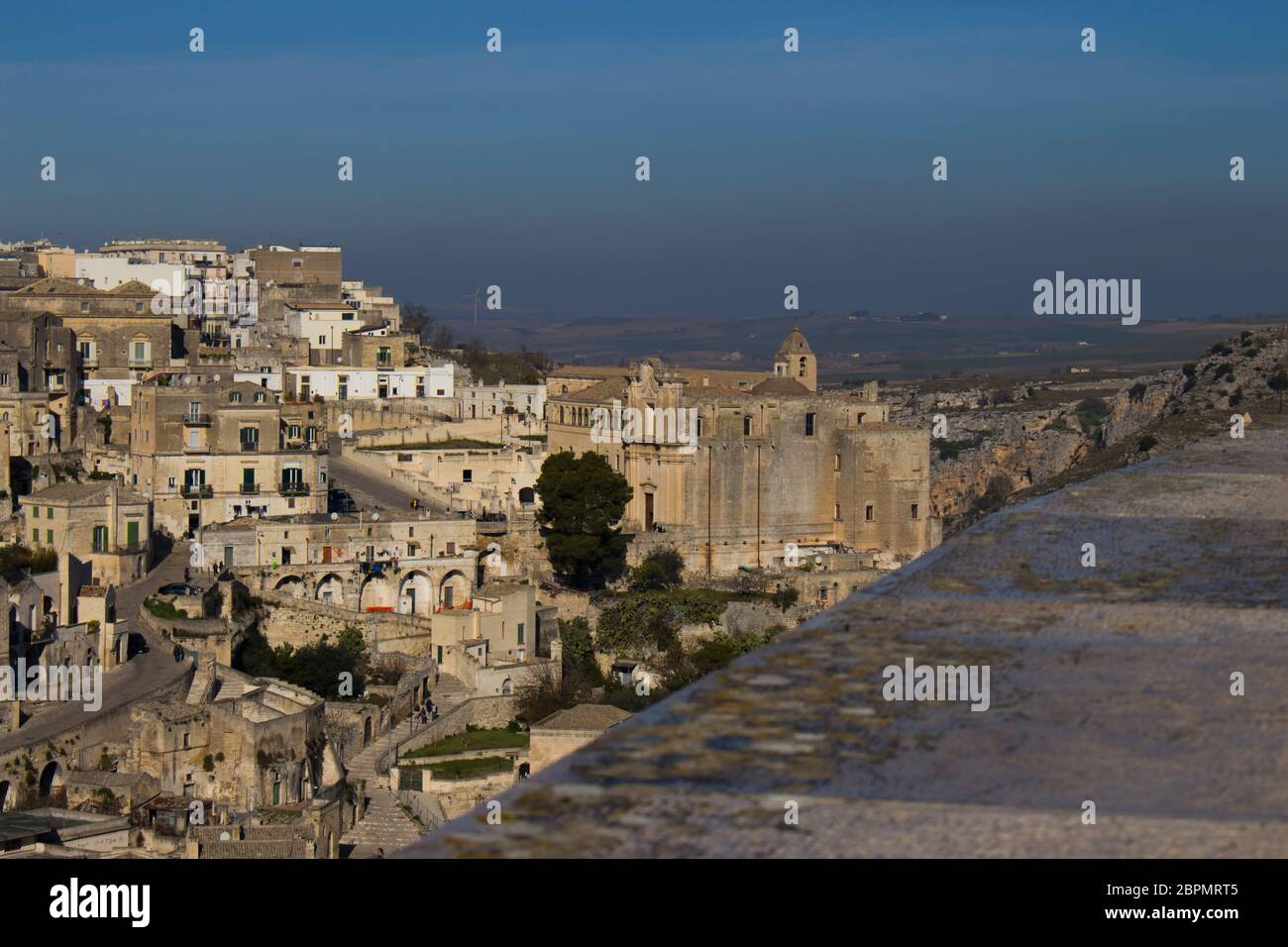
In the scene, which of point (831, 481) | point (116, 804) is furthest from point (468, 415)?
point (116, 804)

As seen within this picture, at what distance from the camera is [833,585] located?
41.9 metres

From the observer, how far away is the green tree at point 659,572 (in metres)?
42.5

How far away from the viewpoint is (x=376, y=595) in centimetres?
3800

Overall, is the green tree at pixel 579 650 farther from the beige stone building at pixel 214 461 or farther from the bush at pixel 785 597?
the beige stone building at pixel 214 461

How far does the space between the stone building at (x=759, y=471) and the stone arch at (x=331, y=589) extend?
27.2 feet

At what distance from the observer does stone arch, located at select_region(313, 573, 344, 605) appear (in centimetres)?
3725

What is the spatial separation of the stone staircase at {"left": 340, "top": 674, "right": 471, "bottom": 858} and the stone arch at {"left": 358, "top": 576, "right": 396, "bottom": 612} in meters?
5.61

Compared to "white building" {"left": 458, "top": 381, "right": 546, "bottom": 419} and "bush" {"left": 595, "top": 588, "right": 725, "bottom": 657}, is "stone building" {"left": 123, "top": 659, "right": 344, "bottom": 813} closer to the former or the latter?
"bush" {"left": 595, "top": 588, "right": 725, "bottom": 657}

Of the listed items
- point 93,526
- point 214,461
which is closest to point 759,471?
point 214,461

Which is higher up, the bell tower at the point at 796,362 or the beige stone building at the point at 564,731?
the bell tower at the point at 796,362

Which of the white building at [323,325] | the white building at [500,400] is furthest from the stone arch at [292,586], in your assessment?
the white building at [323,325]

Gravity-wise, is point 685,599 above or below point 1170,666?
below
